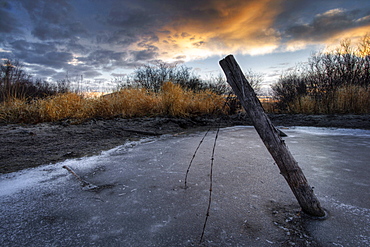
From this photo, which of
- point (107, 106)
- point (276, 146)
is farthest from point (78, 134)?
point (276, 146)

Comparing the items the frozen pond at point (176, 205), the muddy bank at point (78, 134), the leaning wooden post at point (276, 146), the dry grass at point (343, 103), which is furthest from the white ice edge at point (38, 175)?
the dry grass at point (343, 103)

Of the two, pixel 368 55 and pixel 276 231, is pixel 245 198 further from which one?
pixel 368 55

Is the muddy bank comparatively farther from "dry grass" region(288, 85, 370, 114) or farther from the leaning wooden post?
"dry grass" region(288, 85, 370, 114)

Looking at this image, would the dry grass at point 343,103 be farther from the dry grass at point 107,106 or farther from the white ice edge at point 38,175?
the white ice edge at point 38,175

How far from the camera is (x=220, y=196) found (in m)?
1.69

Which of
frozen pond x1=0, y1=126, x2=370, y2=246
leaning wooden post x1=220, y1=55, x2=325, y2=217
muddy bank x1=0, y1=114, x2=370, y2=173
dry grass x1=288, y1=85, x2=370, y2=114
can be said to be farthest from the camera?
dry grass x1=288, y1=85, x2=370, y2=114

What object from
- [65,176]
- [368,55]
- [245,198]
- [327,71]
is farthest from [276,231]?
[368,55]

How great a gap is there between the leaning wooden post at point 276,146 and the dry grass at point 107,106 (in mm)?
3587

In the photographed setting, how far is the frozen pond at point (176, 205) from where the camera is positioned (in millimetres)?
1181

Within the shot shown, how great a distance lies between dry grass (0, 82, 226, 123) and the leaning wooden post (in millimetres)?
3587

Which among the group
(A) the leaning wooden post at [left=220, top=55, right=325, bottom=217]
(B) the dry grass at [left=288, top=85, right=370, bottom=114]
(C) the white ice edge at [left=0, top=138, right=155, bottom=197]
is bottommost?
(C) the white ice edge at [left=0, top=138, right=155, bottom=197]

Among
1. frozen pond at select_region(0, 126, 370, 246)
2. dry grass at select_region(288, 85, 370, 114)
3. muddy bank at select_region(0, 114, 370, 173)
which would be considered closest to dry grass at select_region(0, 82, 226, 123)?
muddy bank at select_region(0, 114, 370, 173)

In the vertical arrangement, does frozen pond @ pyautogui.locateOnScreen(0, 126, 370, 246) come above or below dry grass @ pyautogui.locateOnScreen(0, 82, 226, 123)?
below

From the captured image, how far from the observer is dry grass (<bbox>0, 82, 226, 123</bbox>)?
17.5 ft
